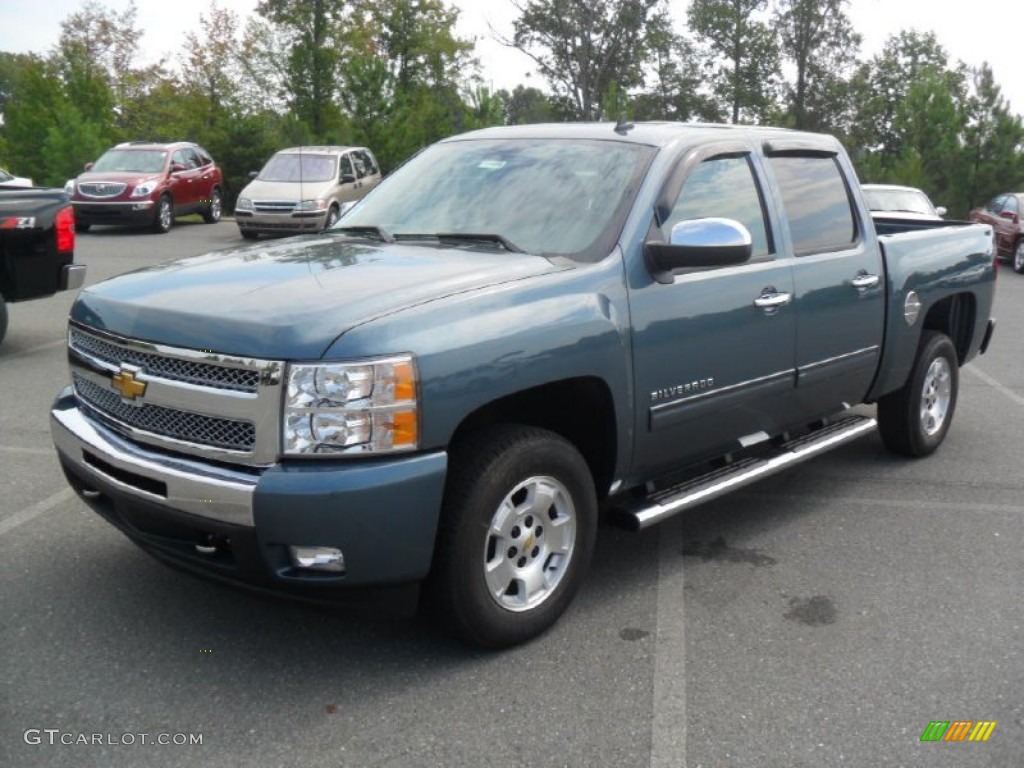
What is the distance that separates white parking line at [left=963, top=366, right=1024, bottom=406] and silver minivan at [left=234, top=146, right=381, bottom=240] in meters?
12.1

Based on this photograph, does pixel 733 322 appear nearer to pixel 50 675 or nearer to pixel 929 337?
pixel 929 337

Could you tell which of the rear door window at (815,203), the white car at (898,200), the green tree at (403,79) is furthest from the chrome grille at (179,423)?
the green tree at (403,79)

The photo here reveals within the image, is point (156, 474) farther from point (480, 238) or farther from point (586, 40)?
point (586, 40)

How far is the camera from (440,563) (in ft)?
11.5

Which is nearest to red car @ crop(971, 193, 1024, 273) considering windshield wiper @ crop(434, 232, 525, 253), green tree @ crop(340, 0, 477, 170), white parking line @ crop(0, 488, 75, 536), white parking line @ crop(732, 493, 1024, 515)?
green tree @ crop(340, 0, 477, 170)

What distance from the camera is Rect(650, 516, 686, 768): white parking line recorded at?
3.18 m

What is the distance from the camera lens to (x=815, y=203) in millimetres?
5336

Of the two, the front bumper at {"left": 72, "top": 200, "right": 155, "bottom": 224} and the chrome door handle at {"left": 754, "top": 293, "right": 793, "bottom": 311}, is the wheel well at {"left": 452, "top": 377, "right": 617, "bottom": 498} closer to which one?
the chrome door handle at {"left": 754, "top": 293, "right": 793, "bottom": 311}

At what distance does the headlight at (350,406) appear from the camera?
10.7ft

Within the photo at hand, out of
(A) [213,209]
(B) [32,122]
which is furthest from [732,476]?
(B) [32,122]

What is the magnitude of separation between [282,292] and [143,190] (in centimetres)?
1881

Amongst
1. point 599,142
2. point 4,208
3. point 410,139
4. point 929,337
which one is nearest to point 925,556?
point 929,337

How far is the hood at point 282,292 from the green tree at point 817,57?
53768mm

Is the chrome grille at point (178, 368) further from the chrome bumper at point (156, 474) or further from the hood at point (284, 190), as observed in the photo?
the hood at point (284, 190)
